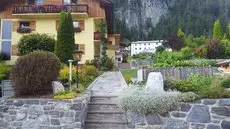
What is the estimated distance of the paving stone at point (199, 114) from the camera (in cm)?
1036

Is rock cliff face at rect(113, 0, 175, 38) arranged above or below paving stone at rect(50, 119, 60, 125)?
above

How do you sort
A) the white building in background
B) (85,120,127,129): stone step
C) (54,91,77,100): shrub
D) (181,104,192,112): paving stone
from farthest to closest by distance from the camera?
the white building in background → (54,91,77,100): shrub → (85,120,127,129): stone step → (181,104,192,112): paving stone

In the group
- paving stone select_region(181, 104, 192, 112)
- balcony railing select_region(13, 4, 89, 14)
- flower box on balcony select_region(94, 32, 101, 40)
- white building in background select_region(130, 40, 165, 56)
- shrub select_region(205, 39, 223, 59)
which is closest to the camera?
paving stone select_region(181, 104, 192, 112)

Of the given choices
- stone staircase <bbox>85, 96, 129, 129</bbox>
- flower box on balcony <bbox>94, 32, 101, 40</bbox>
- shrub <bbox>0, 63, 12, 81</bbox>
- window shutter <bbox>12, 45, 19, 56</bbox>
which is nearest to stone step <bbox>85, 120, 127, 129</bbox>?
stone staircase <bbox>85, 96, 129, 129</bbox>

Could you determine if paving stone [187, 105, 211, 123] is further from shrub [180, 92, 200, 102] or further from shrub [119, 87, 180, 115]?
shrub [119, 87, 180, 115]

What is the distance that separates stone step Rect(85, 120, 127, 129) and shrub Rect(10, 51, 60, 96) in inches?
97.7

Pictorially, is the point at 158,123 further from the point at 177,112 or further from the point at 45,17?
the point at 45,17

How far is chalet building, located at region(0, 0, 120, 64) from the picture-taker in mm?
30859

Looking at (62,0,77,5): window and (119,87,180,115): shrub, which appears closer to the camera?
(119,87,180,115): shrub

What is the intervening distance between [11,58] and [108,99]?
66.6 ft

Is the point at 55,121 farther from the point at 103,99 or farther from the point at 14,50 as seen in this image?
the point at 14,50

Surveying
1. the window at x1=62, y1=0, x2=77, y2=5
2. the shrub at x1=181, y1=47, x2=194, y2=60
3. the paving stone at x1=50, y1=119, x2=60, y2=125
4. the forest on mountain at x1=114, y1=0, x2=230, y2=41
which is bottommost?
Result: the paving stone at x1=50, y1=119, x2=60, y2=125

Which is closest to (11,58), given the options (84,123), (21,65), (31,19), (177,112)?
(31,19)

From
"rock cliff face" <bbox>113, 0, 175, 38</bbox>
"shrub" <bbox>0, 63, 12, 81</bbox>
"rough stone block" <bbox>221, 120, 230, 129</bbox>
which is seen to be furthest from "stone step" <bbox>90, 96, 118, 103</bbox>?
"rock cliff face" <bbox>113, 0, 175, 38</bbox>
